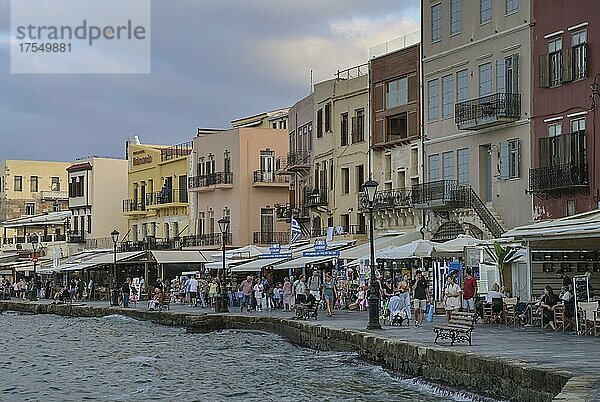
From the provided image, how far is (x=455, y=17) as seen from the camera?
4759 cm

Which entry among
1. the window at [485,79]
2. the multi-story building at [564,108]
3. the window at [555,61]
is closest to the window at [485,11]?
the window at [485,79]

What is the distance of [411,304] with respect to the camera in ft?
120

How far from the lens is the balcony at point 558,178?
39625 mm

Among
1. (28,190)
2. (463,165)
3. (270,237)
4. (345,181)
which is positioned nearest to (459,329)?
(463,165)

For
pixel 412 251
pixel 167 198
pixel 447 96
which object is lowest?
pixel 412 251

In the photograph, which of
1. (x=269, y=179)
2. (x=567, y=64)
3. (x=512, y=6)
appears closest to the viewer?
(x=567, y=64)

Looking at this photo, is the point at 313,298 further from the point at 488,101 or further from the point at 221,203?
the point at 221,203

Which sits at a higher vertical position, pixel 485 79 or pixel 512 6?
pixel 512 6

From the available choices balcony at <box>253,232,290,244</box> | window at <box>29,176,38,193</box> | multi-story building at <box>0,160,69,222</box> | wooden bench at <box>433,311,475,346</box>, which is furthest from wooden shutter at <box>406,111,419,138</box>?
window at <box>29,176,38,193</box>

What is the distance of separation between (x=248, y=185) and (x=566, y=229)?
46.0m

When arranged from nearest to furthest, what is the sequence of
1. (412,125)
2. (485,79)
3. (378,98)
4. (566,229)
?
1. (566,229)
2. (485,79)
3. (412,125)
4. (378,98)

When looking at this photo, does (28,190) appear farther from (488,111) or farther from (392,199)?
(488,111)

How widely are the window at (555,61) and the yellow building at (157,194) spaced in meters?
41.3

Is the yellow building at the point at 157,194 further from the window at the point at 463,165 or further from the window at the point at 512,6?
the window at the point at 512,6
